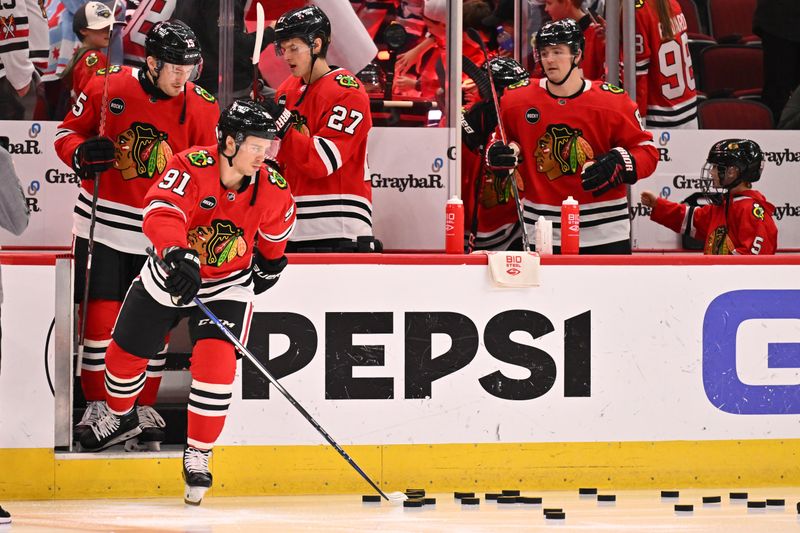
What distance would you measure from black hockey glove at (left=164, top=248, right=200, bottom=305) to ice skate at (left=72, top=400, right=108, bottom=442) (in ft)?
2.72

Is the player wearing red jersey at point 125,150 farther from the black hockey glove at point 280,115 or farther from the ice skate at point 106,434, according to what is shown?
the black hockey glove at point 280,115

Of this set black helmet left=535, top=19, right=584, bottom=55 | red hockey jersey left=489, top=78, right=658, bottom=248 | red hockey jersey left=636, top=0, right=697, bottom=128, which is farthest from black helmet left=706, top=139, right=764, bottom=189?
black helmet left=535, top=19, right=584, bottom=55

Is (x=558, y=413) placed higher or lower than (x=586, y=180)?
lower

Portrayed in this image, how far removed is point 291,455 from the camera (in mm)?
4805

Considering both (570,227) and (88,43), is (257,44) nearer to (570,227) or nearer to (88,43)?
(88,43)

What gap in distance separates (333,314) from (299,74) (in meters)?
0.96

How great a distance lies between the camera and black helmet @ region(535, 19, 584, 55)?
540 cm

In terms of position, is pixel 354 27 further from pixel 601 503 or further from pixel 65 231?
pixel 601 503

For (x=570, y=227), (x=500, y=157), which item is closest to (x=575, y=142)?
(x=500, y=157)

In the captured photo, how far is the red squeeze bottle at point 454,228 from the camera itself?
200 inches

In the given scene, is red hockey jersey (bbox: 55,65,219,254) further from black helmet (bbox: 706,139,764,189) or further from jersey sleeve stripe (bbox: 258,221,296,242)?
black helmet (bbox: 706,139,764,189)

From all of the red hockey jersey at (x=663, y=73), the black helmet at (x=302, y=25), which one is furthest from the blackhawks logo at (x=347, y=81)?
the red hockey jersey at (x=663, y=73)

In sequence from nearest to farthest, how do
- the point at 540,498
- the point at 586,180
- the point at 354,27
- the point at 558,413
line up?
1. the point at 540,498
2. the point at 558,413
3. the point at 586,180
4. the point at 354,27

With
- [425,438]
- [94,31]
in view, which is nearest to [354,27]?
[94,31]
